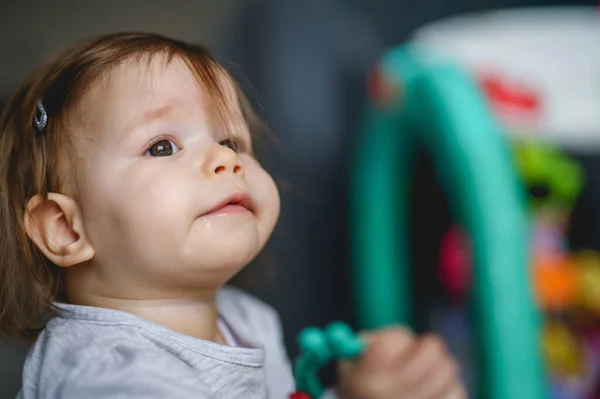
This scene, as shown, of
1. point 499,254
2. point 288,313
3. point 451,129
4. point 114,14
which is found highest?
point 114,14

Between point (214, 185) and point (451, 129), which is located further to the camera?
point (451, 129)

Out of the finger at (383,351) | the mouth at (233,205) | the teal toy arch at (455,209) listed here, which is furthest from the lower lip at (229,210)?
the teal toy arch at (455,209)

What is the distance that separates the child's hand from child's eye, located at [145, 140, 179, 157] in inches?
6.0

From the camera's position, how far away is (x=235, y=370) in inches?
13.7

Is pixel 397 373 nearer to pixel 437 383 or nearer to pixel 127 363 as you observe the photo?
pixel 437 383

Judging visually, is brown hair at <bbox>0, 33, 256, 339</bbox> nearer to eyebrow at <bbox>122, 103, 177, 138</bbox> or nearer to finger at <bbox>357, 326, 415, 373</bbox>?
eyebrow at <bbox>122, 103, 177, 138</bbox>

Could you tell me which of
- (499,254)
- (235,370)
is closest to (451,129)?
(499,254)

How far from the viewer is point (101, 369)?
31 cm

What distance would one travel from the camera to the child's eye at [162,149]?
324mm

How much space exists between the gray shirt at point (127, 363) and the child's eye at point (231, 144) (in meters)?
0.09

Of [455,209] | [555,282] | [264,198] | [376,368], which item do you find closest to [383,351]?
[376,368]

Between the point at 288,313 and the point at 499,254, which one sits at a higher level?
the point at 499,254

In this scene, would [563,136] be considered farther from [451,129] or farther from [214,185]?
[214,185]

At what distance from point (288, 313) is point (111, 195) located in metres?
0.51
